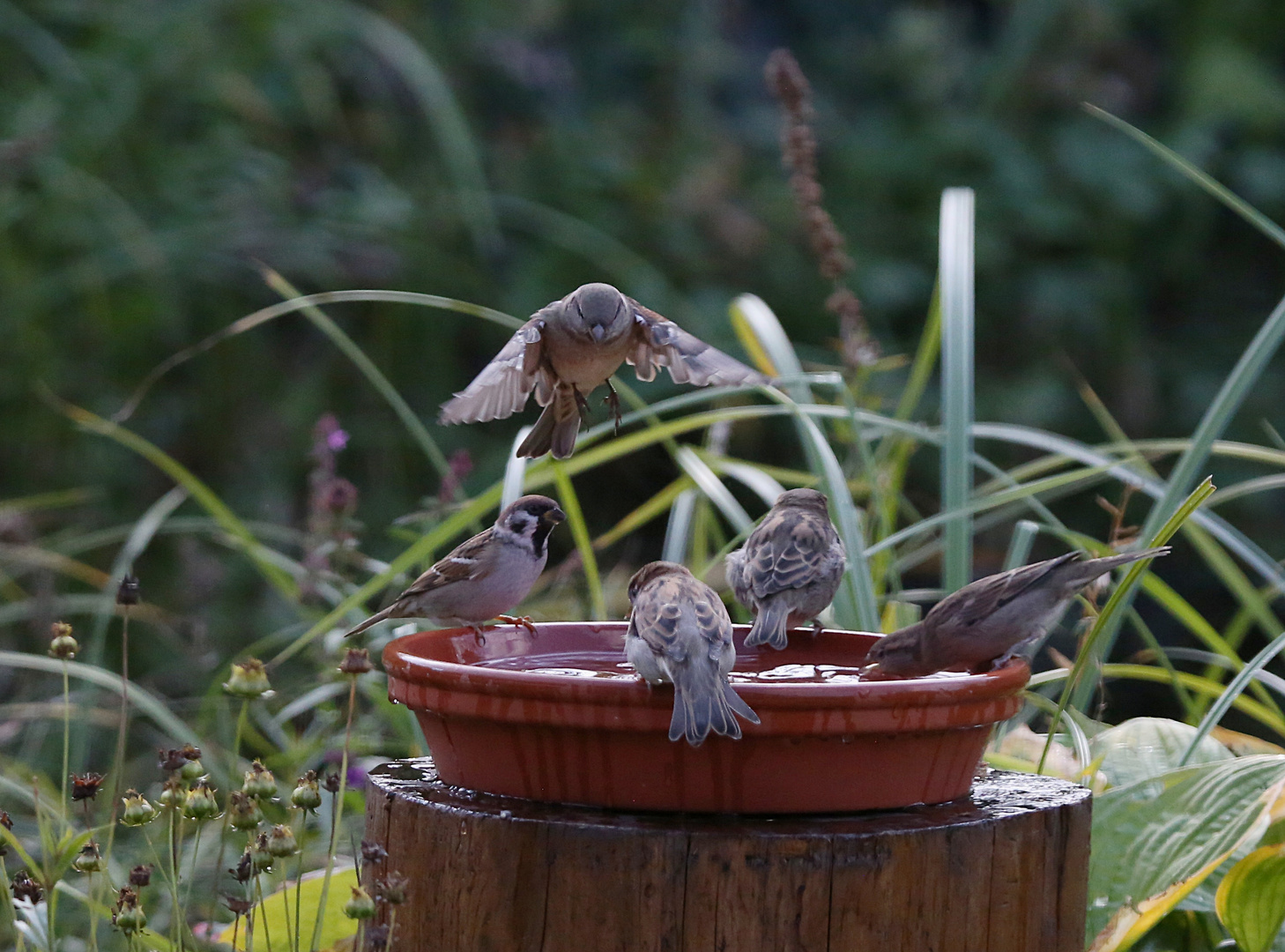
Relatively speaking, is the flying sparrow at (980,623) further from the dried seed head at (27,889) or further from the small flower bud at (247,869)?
the dried seed head at (27,889)

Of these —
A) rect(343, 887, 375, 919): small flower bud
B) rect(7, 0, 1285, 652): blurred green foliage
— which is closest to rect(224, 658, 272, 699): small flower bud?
rect(343, 887, 375, 919): small flower bud

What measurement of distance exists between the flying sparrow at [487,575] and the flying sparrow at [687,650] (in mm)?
557

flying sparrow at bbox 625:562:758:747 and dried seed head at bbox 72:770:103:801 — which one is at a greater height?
flying sparrow at bbox 625:562:758:747

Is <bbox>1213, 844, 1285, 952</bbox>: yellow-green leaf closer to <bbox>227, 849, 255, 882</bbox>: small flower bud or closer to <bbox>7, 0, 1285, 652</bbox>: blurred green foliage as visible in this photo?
<bbox>227, 849, 255, 882</bbox>: small flower bud

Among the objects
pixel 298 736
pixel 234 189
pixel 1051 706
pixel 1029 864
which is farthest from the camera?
pixel 234 189

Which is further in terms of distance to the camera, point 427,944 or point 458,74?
point 458,74

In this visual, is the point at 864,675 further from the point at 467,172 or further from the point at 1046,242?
the point at 1046,242

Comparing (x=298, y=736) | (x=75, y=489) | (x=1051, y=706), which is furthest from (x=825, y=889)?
(x=75, y=489)

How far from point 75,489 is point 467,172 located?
1991 millimetres

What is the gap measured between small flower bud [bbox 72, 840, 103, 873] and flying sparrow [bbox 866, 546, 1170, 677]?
1.17 meters

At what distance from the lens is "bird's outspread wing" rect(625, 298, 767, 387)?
2.49m

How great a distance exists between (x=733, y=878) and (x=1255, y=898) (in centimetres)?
98

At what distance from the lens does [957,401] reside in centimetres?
290

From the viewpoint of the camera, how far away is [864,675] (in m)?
2.33
